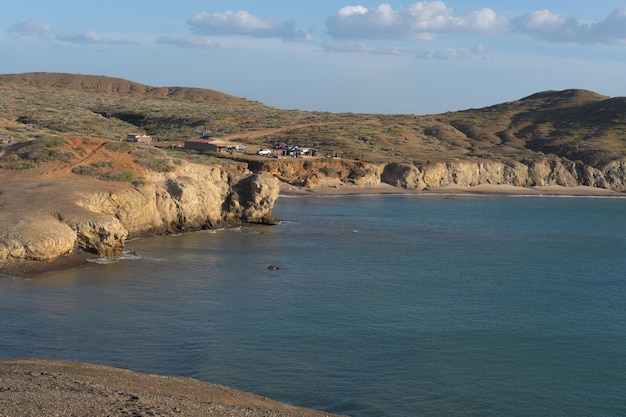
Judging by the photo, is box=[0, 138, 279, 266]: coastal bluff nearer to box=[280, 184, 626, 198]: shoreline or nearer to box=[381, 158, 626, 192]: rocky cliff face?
box=[280, 184, 626, 198]: shoreline

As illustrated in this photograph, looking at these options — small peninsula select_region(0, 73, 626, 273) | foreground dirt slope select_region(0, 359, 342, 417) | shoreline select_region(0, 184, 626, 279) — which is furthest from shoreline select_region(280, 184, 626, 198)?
foreground dirt slope select_region(0, 359, 342, 417)

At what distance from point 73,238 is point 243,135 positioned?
8149 cm

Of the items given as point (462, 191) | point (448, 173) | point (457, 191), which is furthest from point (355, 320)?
point (448, 173)

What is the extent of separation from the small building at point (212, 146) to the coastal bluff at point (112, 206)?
34424mm

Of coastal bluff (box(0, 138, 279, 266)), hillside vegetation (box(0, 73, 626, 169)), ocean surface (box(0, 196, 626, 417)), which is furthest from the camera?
hillside vegetation (box(0, 73, 626, 169))

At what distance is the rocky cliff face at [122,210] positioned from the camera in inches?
1533

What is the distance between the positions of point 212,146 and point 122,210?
47.4 m

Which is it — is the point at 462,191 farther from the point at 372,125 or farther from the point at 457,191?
the point at 372,125

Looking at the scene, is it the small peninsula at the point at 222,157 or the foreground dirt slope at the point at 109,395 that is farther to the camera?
the small peninsula at the point at 222,157

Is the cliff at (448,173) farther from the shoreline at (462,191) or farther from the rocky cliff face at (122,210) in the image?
the rocky cliff face at (122,210)

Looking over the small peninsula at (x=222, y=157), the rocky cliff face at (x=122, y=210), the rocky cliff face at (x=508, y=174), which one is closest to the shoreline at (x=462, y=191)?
the small peninsula at (x=222, y=157)

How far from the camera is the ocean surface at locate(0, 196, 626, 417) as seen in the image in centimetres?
2348

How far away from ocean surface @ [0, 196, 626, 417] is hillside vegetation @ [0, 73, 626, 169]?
157 ft

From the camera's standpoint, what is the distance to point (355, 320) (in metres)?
31.6
